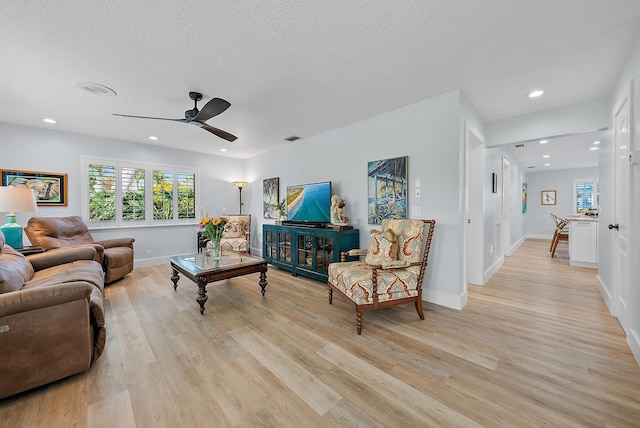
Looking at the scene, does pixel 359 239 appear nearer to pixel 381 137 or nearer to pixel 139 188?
pixel 381 137

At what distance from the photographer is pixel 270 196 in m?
5.41

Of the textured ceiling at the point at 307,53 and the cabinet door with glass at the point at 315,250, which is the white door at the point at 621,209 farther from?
the cabinet door with glass at the point at 315,250

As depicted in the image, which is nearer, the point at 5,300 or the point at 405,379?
the point at 5,300

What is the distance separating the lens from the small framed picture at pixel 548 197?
8.16m

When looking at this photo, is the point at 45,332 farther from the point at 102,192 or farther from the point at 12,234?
the point at 102,192

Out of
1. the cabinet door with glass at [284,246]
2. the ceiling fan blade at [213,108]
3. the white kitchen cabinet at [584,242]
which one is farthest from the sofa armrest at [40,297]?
the white kitchen cabinet at [584,242]

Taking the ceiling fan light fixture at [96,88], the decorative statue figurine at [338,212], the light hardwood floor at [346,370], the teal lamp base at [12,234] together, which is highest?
the ceiling fan light fixture at [96,88]

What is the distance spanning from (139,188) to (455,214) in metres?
5.44

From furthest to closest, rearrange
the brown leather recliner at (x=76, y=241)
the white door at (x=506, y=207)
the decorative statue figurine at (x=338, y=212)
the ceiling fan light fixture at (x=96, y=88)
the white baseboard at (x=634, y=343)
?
the white door at (x=506, y=207) → the decorative statue figurine at (x=338, y=212) → the brown leather recliner at (x=76, y=241) → the ceiling fan light fixture at (x=96, y=88) → the white baseboard at (x=634, y=343)

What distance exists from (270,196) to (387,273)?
3578 mm

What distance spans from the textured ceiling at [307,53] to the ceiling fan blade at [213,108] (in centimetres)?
29

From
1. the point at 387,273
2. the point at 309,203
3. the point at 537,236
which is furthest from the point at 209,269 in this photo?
the point at 537,236

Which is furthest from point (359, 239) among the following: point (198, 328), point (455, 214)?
point (198, 328)

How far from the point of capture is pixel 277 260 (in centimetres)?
448
